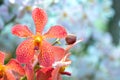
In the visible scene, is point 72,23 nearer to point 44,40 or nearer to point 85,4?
point 85,4

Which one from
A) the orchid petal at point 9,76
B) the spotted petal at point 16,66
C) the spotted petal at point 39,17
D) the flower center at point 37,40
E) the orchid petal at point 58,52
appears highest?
the spotted petal at point 39,17

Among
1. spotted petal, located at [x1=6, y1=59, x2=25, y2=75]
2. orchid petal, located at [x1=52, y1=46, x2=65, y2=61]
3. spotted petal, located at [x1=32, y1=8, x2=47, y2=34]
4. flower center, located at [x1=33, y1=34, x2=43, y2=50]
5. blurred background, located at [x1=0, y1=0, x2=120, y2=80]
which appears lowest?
spotted petal, located at [x1=6, y1=59, x2=25, y2=75]

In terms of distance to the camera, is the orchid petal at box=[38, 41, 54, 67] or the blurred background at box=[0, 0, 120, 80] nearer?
the orchid petal at box=[38, 41, 54, 67]

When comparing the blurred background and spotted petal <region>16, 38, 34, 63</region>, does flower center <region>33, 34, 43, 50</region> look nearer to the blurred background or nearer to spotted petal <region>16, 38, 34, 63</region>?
spotted petal <region>16, 38, 34, 63</region>

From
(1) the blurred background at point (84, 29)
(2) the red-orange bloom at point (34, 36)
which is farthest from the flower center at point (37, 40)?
(1) the blurred background at point (84, 29)

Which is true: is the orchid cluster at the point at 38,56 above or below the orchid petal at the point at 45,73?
above

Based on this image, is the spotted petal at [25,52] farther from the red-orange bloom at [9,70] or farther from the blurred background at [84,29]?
the blurred background at [84,29]

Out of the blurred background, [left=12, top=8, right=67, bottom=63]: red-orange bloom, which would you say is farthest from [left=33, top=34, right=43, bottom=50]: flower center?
the blurred background
